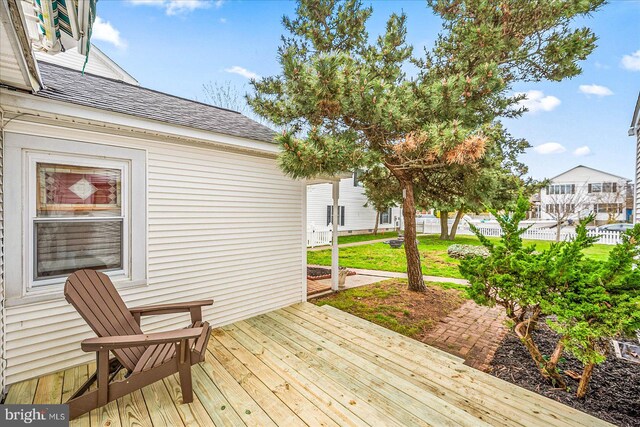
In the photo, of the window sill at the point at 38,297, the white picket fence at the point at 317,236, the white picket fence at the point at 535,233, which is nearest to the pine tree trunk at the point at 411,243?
the window sill at the point at 38,297

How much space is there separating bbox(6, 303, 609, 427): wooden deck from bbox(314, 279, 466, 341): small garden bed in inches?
38.0

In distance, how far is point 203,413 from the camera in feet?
7.16

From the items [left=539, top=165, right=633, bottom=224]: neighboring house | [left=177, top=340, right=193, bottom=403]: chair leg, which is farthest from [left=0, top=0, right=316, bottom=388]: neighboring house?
[left=539, top=165, right=633, bottom=224]: neighboring house

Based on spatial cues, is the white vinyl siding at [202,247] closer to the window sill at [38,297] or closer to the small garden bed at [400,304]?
the window sill at [38,297]

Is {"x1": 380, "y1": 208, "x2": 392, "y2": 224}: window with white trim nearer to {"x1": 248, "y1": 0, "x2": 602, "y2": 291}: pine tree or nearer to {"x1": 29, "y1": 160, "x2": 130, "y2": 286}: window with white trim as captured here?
{"x1": 248, "y1": 0, "x2": 602, "y2": 291}: pine tree

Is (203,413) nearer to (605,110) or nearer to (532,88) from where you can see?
(532,88)

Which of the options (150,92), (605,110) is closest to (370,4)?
(150,92)

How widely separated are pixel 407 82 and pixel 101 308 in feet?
16.2

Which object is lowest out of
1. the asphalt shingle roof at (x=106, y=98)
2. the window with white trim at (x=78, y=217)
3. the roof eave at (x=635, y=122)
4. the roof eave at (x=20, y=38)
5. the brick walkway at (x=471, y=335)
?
the brick walkway at (x=471, y=335)

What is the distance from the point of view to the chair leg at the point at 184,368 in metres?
2.24

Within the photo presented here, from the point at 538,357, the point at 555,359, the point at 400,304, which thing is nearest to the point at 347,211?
the point at 400,304

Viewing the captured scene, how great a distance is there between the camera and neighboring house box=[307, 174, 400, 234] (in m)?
15.0

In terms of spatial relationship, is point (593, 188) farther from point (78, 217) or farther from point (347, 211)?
point (78, 217)

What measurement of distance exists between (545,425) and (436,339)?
6.02 ft
